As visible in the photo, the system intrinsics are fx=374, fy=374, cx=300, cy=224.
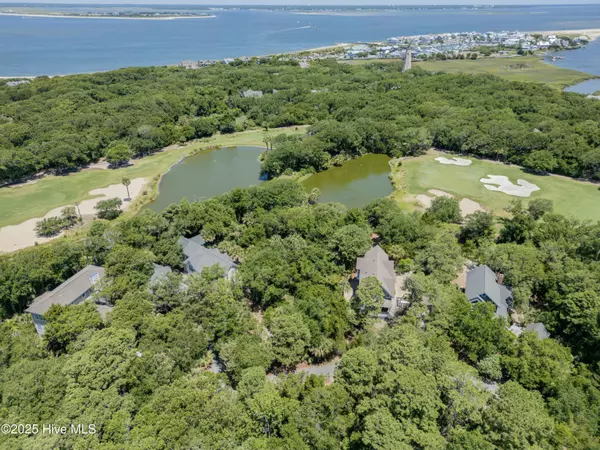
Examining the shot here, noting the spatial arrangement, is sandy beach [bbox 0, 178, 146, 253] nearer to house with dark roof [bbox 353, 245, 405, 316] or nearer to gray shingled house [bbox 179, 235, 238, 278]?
Answer: gray shingled house [bbox 179, 235, 238, 278]

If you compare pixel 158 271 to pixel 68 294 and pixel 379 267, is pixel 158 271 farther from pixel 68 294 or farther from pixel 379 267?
pixel 379 267

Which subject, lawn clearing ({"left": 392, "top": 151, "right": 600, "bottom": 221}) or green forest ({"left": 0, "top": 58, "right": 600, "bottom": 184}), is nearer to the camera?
lawn clearing ({"left": 392, "top": 151, "right": 600, "bottom": 221})

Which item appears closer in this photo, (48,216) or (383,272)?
(383,272)

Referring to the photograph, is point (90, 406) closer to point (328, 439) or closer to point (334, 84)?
point (328, 439)

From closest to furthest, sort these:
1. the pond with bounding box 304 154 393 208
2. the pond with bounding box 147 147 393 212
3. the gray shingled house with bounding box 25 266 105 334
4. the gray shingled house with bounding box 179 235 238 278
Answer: the gray shingled house with bounding box 25 266 105 334 < the gray shingled house with bounding box 179 235 238 278 < the pond with bounding box 304 154 393 208 < the pond with bounding box 147 147 393 212

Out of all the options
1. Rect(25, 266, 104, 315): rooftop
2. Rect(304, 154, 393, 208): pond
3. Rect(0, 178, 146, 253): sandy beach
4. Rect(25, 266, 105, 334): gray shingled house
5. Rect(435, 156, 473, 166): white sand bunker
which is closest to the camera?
Rect(25, 266, 105, 334): gray shingled house

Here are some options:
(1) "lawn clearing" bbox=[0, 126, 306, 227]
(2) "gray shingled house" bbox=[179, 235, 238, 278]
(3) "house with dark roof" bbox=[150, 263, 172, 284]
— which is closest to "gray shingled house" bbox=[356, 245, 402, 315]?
(2) "gray shingled house" bbox=[179, 235, 238, 278]

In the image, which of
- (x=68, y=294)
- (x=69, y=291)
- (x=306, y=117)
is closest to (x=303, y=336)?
(x=68, y=294)
